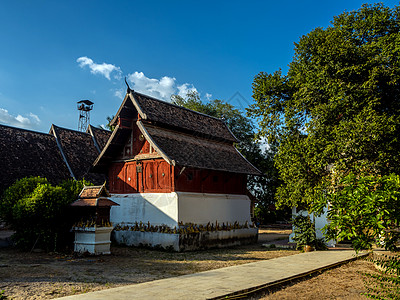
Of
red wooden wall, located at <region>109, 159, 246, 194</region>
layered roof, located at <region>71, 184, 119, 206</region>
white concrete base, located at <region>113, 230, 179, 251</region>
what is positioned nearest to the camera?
layered roof, located at <region>71, 184, 119, 206</region>

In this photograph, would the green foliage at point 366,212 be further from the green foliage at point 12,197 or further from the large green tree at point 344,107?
the green foliage at point 12,197

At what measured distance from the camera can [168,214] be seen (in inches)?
684

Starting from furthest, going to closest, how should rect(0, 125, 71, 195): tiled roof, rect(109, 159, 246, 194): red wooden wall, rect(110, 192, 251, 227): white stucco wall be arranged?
rect(0, 125, 71, 195): tiled roof, rect(109, 159, 246, 194): red wooden wall, rect(110, 192, 251, 227): white stucco wall

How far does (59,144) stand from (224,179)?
1498 cm

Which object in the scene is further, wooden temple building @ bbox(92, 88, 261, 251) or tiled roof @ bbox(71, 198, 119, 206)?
wooden temple building @ bbox(92, 88, 261, 251)

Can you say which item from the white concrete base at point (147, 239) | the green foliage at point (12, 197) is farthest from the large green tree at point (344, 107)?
the green foliage at point (12, 197)

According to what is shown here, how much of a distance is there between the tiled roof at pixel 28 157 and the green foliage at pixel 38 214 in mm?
6568

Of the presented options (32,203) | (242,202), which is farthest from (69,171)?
(242,202)

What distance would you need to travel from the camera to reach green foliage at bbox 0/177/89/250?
14.5 meters

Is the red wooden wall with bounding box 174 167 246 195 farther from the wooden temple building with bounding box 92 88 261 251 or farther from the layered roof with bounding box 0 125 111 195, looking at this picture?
the layered roof with bounding box 0 125 111 195

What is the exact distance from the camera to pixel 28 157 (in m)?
24.4

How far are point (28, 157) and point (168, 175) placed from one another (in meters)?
12.6

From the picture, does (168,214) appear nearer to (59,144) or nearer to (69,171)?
(69,171)

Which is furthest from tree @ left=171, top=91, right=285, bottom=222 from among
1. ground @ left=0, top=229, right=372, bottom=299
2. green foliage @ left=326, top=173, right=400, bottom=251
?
green foliage @ left=326, top=173, right=400, bottom=251
